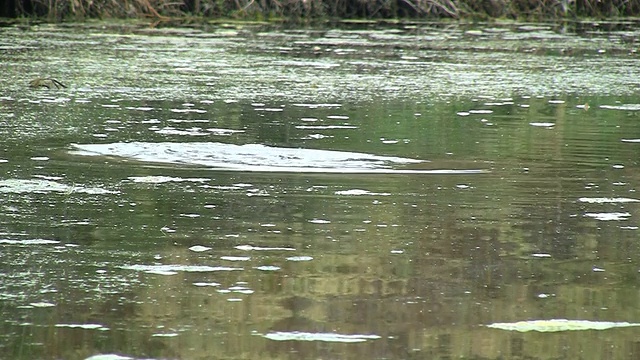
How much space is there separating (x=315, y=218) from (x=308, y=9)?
19.1m

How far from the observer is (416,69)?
13.9 metres

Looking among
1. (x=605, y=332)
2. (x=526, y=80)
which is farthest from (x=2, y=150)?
(x=526, y=80)

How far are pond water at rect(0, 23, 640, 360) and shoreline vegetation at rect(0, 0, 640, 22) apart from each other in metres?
10.4

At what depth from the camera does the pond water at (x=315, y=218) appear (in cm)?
385

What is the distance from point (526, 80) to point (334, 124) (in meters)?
4.36

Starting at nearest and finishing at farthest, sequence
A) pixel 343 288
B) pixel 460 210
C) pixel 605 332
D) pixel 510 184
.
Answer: pixel 605 332
pixel 343 288
pixel 460 210
pixel 510 184

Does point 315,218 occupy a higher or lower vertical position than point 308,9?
higher

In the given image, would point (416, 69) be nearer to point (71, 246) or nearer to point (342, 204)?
point (342, 204)

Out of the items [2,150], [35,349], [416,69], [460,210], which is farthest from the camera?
[416,69]

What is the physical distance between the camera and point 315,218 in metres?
5.61

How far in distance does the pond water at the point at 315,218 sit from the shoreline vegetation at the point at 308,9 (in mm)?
10431

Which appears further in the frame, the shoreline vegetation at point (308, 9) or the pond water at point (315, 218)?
the shoreline vegetation at point (308, 9)

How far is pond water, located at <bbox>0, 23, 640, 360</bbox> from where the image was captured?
3852 millimetres

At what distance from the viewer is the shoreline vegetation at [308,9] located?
22359 millimetres
